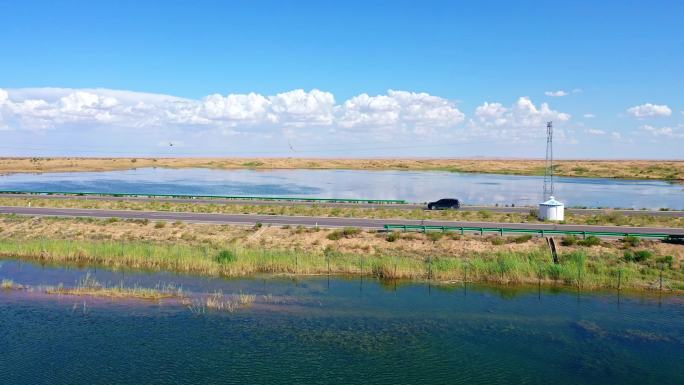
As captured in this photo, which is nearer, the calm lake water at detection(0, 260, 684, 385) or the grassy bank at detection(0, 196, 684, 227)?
the calm lake water at detection(0, 260, 684, 385)

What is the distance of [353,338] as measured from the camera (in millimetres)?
27391

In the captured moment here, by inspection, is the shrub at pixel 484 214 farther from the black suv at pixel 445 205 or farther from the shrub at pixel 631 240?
the shrub at pixel 631 240

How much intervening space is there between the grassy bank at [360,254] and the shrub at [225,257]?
3.2 inches

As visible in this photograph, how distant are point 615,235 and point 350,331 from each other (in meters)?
29.2

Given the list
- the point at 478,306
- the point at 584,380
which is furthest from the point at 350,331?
the point at 584,380

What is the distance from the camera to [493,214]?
59.9m

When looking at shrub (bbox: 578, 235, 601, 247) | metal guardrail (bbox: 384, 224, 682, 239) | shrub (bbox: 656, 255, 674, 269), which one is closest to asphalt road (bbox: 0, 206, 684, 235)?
metal guardrail (bbox: 384, 224, 682, 239)

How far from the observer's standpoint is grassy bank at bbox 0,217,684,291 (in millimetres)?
38438

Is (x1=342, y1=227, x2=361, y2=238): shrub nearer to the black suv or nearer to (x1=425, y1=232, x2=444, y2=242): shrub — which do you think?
(x1=425, y1=232, x2=444, y2=242): shrub

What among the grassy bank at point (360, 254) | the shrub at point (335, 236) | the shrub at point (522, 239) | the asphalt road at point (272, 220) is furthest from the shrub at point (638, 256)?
the shrub at point (335, 236)

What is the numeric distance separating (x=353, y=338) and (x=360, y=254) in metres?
16.5

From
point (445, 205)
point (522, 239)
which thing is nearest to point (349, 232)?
point (522, 239)

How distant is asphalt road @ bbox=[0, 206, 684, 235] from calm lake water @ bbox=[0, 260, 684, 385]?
15.6m

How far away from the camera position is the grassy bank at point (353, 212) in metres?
55.1
